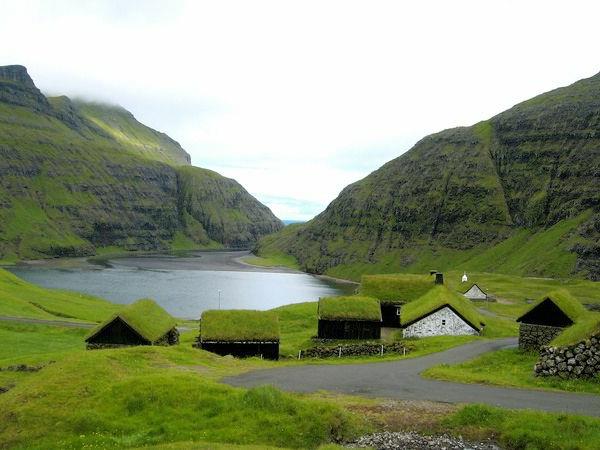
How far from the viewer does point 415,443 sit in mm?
23016

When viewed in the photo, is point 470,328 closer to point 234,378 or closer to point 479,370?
point 479,370

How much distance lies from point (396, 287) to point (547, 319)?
34000 millimetres

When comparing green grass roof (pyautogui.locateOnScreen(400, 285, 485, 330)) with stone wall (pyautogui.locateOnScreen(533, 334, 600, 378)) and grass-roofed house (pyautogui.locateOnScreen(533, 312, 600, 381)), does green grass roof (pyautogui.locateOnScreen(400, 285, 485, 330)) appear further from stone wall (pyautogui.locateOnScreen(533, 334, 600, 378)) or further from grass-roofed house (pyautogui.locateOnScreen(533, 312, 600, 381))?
stone wall (pyautogui.locateOnScreen(533, 334, 600, 378))

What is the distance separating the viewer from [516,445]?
2245 cm

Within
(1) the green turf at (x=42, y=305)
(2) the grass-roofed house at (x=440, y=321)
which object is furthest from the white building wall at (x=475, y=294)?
(1) the green turf at (x=42, y=305)

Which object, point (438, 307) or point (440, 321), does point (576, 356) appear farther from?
point (440, 321)

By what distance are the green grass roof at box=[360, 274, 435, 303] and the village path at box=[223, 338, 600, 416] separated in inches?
1286

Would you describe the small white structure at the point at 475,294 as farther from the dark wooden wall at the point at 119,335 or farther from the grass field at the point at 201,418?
the grass field at the point at 201,418

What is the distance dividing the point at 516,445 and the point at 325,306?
146 feet

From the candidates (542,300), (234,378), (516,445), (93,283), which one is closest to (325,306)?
(542,300)

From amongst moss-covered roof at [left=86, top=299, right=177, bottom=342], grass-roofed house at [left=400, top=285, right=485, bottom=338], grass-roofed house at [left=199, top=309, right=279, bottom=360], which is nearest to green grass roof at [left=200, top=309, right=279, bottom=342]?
grass-roofed house at [left=199, top=309, right=279, bottom=360]

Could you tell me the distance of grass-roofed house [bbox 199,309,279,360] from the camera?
185ft

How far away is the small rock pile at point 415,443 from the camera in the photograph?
22.6 metres

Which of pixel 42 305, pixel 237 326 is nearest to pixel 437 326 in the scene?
pixel 237 326
